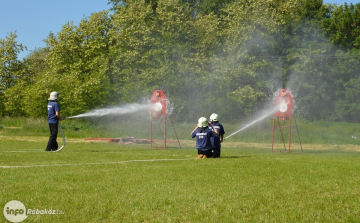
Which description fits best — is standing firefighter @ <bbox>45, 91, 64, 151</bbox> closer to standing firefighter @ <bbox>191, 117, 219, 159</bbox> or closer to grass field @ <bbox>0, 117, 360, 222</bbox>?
standing firefighter @ <bbox>191, 117, 219, 159</bbox>

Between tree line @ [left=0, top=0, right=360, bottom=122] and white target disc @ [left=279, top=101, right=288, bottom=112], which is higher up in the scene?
tree line @ [left=0, top=0, right=360, bottom=122]

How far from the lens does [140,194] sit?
1062 cm

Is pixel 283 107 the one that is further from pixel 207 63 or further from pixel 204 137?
pixel 207 63

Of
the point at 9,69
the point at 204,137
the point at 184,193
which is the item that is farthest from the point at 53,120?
the point at 9,69

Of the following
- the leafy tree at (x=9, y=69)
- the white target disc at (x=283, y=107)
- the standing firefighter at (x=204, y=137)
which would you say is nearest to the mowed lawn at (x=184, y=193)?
the standing firefighter at (x=204, y=137)

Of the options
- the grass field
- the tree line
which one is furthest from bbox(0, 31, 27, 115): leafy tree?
the grass field

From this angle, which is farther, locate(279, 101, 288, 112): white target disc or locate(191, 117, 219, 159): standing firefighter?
locate(279, 101, 288, 112): white target disc

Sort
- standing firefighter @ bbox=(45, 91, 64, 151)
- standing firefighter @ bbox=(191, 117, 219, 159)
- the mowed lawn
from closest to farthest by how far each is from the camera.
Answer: the mowed lawn → standing firefighter @ bbox=(191, 117, 219, 159) → standing firefighter @ bbox=(45, 91, 64, 151)

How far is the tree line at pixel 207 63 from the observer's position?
6034cm

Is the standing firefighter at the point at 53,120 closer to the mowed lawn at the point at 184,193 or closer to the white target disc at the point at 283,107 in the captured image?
the mowed lawn at the point at 184,193

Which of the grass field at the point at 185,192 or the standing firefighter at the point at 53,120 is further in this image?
the standing firefighter at the point at 53,120

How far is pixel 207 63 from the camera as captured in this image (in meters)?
62.9

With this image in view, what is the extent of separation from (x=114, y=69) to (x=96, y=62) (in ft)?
7.27

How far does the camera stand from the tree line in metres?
60.3
